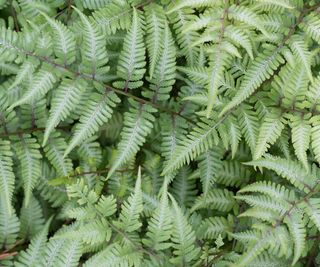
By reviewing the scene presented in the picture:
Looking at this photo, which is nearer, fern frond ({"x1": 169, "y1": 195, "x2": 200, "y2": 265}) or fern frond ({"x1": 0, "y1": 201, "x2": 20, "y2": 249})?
fern frond ({"x1": 169, "y1": 195, "x2": 200, "y2": 265})

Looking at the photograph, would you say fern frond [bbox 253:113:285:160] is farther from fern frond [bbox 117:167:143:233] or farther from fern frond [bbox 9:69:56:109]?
fern frond [bbox 9:69:56:109]

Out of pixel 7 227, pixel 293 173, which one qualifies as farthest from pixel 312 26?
pixel 7 227

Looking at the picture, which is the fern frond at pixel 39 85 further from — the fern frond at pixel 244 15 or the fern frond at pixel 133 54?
the fern frond at pixel 244 15

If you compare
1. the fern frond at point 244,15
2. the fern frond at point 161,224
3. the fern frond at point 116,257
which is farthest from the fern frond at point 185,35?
the fern frond at point 116,257

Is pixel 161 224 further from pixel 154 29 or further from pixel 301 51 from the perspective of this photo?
pixel 301 51

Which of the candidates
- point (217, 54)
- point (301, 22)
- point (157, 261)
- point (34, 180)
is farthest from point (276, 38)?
point (34, 180)

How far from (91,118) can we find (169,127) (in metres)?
0.54

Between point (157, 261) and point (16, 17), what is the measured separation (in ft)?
6.47

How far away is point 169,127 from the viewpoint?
10.1 feet

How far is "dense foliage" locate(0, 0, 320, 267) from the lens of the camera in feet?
8.87

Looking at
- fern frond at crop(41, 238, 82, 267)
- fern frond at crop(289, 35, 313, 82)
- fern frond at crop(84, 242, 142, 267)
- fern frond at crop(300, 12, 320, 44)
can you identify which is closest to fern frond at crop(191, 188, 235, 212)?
fern frond at crop(84, 242, 142, 267)

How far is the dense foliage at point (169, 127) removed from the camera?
2705mm

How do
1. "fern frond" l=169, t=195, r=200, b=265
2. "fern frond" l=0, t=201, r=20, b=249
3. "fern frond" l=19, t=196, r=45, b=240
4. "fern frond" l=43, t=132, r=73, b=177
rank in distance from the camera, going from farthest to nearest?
"fern frond" l=19, t=196, r=45, b=240, "fern frond" l=0, t=201, r=20, b=249, "fern frond" l=43, t=132, r=73, b=177, "fern frond" l=169, t=195, r=200, b=265

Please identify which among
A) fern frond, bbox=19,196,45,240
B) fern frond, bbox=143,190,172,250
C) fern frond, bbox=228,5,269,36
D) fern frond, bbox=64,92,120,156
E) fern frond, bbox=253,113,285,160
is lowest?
fern frond, bbox=19,196,45,240
